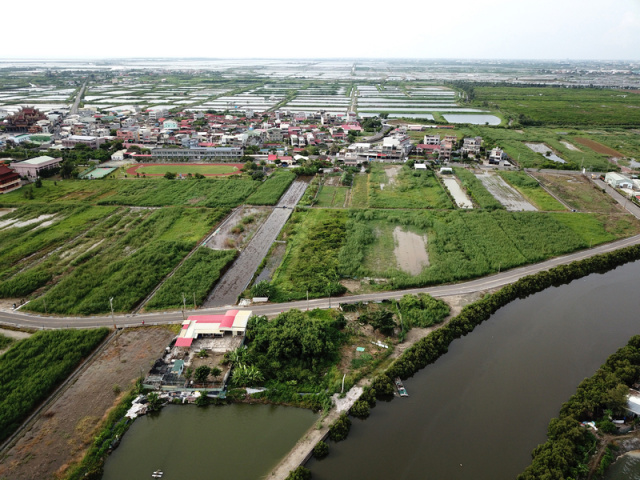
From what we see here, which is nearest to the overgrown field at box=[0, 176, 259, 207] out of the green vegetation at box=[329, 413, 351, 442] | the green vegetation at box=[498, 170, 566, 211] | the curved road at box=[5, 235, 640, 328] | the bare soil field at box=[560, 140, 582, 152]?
the curved road at box=[5, 235, 640, 328]

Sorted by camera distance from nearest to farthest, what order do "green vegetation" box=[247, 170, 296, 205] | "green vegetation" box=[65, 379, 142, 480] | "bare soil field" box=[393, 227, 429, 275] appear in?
"green vegetation" box=[65, 379, 142, 480] → "bare soil field" box=[393, 227, 429, 275] → "green vegetation" box=[247, 170, 296, 205]

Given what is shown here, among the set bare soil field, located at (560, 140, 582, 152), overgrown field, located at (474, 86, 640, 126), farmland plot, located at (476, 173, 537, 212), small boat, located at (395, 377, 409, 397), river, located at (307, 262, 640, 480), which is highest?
overgrown field, located at (474, 86, 640, 126)

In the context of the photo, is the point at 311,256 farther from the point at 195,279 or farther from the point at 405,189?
the point at 405,189

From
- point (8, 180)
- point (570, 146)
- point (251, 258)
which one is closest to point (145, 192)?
point (8, 180)

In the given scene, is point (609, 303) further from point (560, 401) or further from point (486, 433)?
point (486, 433)

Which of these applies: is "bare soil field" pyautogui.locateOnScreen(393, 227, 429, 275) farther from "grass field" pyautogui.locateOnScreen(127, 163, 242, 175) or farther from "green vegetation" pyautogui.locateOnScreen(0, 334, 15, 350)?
"grass field" pyautogui.locateOnScreen(127, 163, 242, 175)

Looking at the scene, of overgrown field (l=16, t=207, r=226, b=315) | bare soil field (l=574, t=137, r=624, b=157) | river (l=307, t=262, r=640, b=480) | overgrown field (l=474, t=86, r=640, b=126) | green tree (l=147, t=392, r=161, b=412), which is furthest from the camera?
overgrown field (l=474, t=86, r=640, b=126)

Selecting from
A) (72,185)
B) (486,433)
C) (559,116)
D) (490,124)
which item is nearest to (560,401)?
(486,433)
